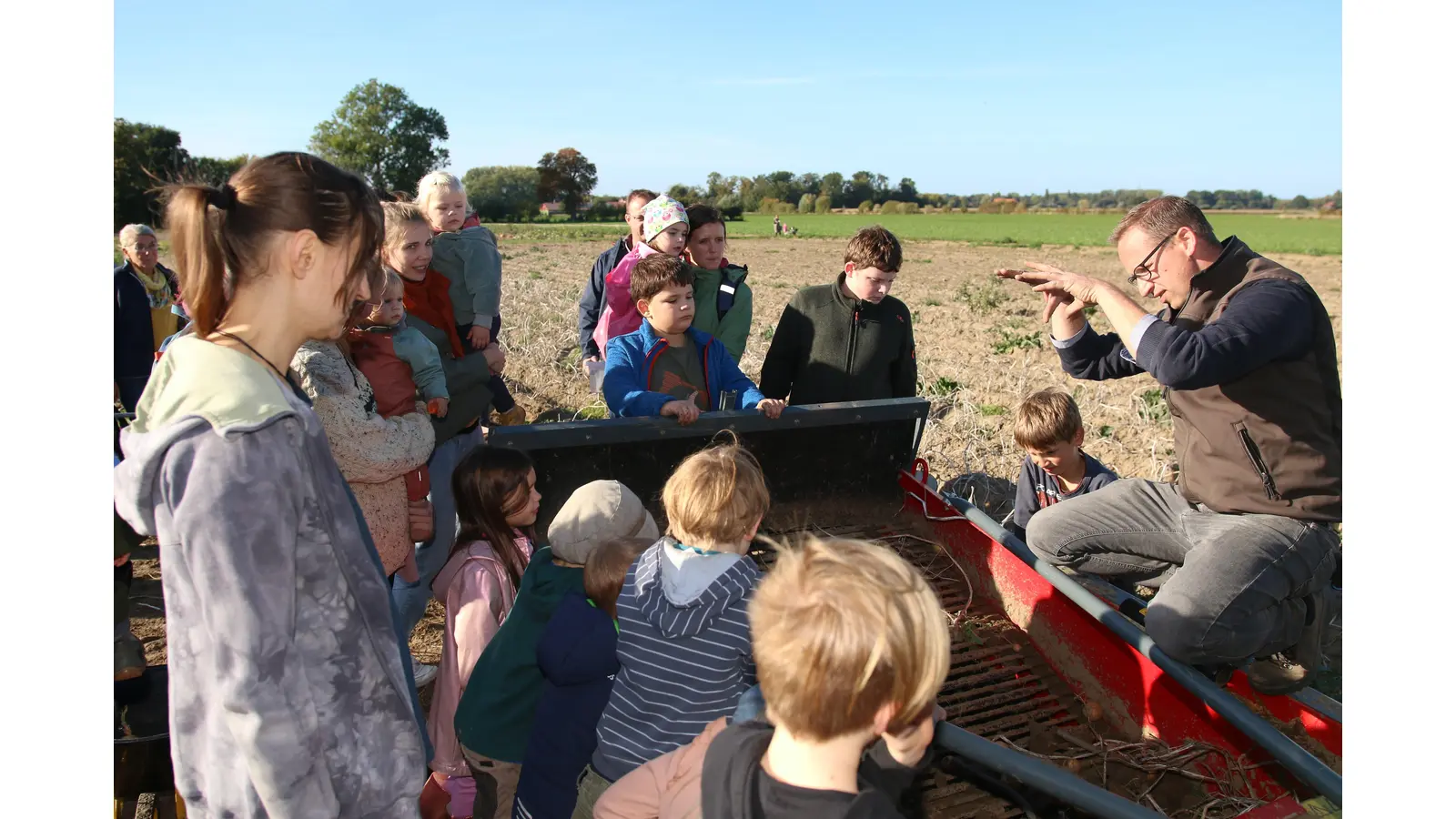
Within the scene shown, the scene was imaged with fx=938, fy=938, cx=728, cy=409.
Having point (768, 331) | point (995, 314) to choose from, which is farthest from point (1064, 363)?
point (995, 314)

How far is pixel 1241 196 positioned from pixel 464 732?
12631 cm

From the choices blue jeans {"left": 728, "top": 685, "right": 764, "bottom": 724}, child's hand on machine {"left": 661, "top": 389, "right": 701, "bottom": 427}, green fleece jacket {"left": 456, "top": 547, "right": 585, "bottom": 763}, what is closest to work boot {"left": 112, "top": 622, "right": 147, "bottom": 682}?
green fleece jacket {"left": 456, "top": 547, "right": 585, "bottom": 763}

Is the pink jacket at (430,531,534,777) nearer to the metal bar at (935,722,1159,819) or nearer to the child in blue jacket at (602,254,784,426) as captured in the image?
the child in blue jacket at (602,254,784,426)


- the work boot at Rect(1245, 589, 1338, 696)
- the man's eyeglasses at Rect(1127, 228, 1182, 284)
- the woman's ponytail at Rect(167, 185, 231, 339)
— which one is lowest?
the work boot at Rect(1245, 589, 1338, 696)

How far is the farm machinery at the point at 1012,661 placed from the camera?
A: 2.60m

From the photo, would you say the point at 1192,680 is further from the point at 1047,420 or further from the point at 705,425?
the point at 705,425

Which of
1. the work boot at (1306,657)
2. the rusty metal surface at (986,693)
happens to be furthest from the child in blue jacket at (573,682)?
the work boot at (1306,657)

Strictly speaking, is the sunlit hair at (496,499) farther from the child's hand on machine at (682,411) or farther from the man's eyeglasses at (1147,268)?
the man's eyeglasses at (1147,268)

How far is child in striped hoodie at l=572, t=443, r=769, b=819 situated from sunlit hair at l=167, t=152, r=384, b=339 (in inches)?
36.1

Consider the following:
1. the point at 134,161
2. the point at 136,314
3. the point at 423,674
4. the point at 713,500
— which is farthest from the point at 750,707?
the point at 134,161

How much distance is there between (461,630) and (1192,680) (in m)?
2.17

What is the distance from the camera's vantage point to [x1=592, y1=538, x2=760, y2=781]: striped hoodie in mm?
2168

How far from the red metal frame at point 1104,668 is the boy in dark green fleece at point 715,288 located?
1.49 meters

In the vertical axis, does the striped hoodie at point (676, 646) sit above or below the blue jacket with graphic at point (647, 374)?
below
